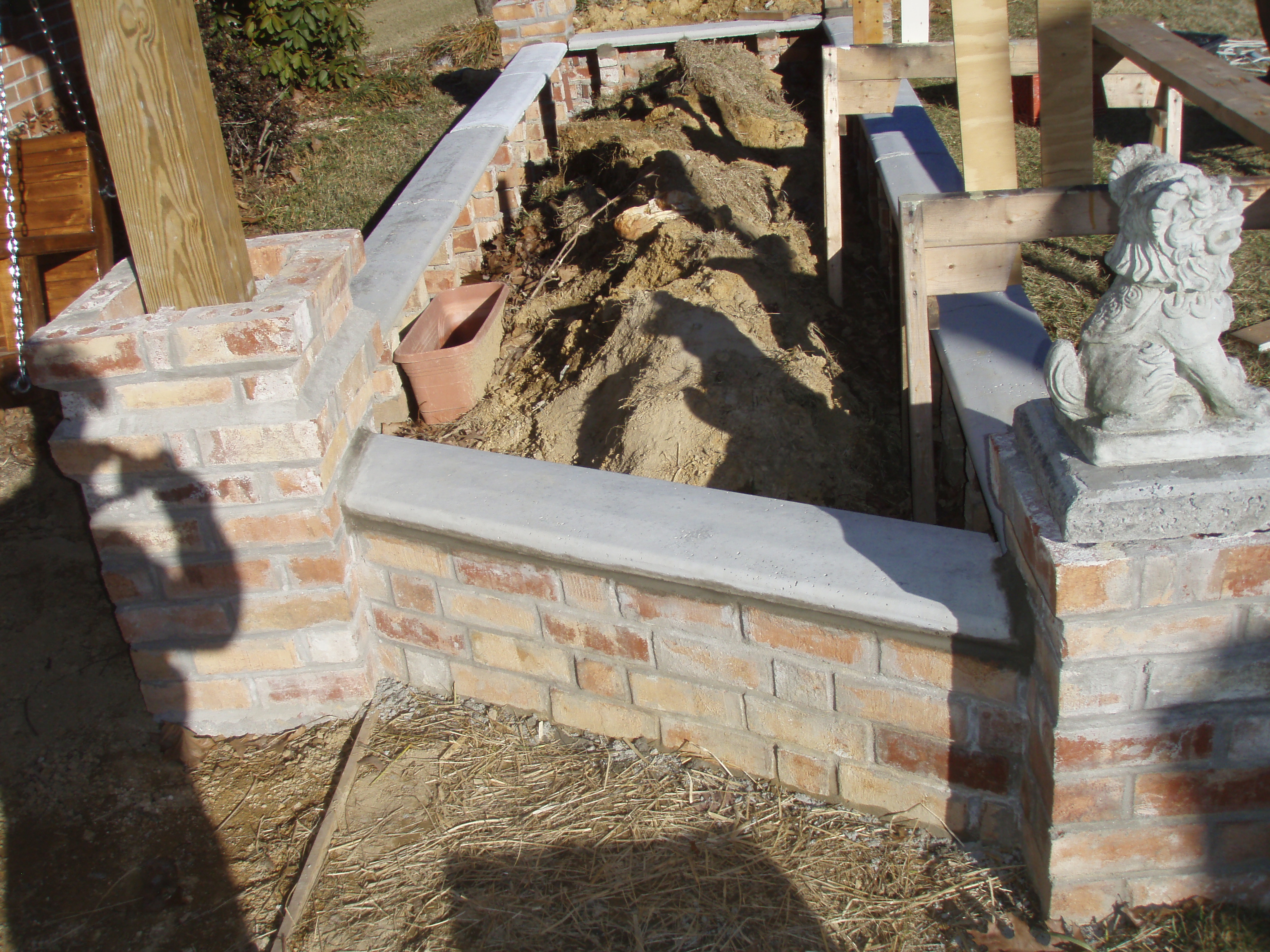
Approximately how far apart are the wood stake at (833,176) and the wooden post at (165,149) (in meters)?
3.08

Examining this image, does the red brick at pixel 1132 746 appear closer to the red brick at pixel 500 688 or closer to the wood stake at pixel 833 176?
the red brick at pixel 500 688

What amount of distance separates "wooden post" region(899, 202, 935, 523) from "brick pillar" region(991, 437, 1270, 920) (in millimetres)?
1151

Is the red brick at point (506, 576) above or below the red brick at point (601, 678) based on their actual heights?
above

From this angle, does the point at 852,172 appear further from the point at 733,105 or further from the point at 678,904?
the point at 678,904

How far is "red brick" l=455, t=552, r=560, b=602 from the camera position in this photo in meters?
2.49

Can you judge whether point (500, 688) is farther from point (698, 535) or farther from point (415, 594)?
point (698, 535)

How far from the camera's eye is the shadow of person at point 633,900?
213 cm

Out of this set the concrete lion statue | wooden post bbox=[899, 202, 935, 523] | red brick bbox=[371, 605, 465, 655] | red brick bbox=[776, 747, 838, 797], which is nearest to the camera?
the concrete lion statue

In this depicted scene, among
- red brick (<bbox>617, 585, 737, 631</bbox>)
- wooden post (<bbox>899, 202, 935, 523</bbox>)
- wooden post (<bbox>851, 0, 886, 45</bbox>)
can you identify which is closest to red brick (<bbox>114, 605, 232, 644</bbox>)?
red brick (<bbox>617, 585, 737, 631</bbox>)

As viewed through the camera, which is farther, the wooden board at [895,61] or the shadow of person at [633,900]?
the wooden board at [895,61]

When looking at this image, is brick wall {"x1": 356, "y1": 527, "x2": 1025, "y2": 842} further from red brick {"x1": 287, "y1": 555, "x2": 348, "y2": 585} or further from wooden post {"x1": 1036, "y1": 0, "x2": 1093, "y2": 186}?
wooden post {"x1": 1036, "y1": 0, "x2": 1093, "y2": 186}

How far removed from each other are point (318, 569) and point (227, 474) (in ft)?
1.08

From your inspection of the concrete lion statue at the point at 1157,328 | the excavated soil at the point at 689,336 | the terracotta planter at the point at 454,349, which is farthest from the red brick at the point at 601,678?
the terracotta planter at the point at 454,349

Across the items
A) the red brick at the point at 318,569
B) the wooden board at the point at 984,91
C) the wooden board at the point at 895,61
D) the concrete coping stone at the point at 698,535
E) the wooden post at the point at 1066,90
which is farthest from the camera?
the wooden board at the point at 895,61
